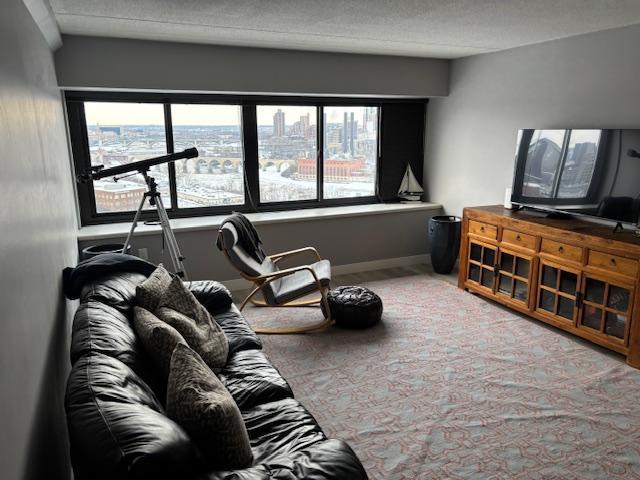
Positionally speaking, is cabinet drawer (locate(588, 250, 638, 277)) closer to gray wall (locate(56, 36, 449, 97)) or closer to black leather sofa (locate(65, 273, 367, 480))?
black leather sofa (locate(65, 273, 367, 480))

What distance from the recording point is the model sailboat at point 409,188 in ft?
19.0

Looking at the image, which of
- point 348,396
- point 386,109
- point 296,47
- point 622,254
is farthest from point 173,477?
point 386,109

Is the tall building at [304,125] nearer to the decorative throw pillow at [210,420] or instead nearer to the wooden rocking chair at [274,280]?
the wooden rocking chair at [274,280]

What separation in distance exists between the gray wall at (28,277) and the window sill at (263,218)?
5.14ft

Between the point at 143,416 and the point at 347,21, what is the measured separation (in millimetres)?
2889

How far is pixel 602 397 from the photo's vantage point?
2857mm

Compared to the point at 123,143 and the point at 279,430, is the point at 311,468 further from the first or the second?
the point at 123,143

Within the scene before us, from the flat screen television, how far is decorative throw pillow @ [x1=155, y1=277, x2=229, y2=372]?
9.52 feet

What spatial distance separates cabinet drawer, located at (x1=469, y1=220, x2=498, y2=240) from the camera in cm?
425

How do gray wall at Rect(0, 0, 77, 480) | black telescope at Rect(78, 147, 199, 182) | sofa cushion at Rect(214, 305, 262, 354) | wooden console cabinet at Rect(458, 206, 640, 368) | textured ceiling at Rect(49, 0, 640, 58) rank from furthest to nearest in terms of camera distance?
1. black telescope at Rect(78, 147, 199, 182)
2. wooden console cabinet at Rect(458, 206, 640, 368)
3. textured ceiling at Rect(49, 0, 640, 58)
4. sofa cushion at Rect(214, 305, 262, 354)
5. gray wall at Rect(0, 0, 77, 480)

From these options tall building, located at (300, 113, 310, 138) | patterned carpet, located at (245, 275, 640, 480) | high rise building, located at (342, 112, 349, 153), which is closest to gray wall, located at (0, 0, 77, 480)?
patterned carpet, located at (245, 275, 640, 480)

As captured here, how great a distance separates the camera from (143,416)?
4.48 feet

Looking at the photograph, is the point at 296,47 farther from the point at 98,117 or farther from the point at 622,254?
the point at 622,254

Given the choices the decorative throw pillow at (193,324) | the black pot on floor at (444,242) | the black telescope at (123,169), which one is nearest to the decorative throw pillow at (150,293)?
the decorative throw pillow at (193,324)
